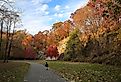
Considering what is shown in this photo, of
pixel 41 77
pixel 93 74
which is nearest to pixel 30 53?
pixel 93 74

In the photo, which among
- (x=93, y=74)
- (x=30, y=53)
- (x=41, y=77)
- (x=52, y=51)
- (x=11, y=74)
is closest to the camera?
(x=41, y=77)

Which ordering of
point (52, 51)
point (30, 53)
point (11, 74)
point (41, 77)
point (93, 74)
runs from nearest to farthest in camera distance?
point (41, 77) → point (93, 74) → point (11, 74) → point (30, 53) → point (52, 51)

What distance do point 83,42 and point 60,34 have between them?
33.4 metres

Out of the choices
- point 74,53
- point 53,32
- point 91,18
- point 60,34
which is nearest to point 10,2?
point 91,18

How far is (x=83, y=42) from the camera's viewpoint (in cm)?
7569

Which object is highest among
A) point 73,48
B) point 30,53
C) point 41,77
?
point 73,48

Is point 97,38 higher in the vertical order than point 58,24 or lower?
lower

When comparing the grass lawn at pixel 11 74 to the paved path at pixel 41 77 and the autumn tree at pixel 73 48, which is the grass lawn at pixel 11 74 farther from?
the autumn tree at pixel 73 48

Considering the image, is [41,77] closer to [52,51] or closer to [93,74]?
[93,74]

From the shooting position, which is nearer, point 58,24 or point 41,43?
point 58,24

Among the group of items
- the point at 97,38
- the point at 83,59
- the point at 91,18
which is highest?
the point at 91,18

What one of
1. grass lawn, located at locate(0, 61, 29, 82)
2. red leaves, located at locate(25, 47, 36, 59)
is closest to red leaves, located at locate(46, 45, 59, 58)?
red leaves, located at locate(25, 47, 36, 59)

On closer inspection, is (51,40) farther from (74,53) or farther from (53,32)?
(74,53)

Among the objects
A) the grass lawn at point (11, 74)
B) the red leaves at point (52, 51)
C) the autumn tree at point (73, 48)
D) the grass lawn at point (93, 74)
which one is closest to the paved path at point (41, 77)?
the grass lawn at point (11, 74)
